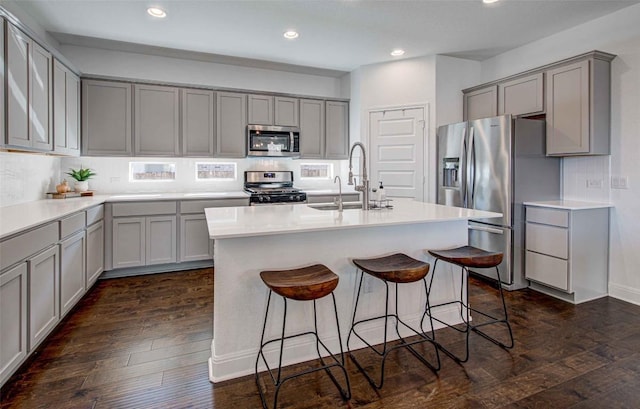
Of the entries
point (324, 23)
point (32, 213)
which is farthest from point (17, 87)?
point (324, 23)

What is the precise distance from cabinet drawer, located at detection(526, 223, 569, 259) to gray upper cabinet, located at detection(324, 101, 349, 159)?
2.76 meters

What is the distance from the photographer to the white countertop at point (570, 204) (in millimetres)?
3166

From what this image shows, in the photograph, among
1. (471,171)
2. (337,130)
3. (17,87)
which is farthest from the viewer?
(337,130)

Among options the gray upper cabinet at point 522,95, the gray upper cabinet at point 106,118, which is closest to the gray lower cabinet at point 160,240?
the gray upper cabinet at point 106,118

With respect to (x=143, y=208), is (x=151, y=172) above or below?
above

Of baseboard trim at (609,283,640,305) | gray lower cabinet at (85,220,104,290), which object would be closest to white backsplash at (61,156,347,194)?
gray lower cabinet at (85,220,104,290)

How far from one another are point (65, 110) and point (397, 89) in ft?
12.9

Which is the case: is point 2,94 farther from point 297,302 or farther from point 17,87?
point 297,302

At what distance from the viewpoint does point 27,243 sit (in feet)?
6.66

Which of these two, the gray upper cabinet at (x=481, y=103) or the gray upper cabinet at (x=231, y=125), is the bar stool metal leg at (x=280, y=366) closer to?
the gray upper cabinet at (x=231, y=125)

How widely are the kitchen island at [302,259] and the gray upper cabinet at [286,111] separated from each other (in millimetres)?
2516

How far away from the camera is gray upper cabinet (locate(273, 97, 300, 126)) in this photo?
4.84 m

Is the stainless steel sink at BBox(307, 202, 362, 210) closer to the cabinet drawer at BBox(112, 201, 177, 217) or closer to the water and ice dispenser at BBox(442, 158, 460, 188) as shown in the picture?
the water and ice dispenser at BBox(442, 158, 460, 188)

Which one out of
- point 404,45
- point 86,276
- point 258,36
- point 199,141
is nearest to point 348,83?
point 404,45
